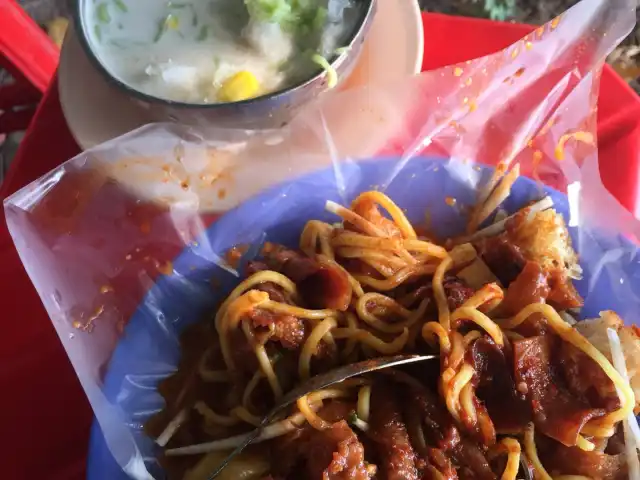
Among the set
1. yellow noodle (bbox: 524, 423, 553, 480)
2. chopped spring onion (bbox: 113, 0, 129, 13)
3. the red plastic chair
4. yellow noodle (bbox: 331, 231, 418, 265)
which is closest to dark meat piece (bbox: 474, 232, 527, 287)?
yellow noodle (bbox: 331, 231, 418, 265)

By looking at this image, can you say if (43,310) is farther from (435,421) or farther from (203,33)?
(435,421)

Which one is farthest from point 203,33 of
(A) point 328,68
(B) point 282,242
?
(B) point 282,242

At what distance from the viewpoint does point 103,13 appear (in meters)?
1.13

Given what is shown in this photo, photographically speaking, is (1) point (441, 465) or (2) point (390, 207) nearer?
(1) point (441, 465)

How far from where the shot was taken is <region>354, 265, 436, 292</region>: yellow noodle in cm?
98

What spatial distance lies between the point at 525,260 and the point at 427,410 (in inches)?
9.7

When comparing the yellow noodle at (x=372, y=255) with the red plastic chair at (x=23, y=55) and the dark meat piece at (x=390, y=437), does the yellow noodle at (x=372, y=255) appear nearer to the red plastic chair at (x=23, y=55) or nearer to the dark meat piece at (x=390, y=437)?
the dark meat piece at (x=390, y=437)

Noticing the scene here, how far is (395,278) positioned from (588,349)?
268 mm

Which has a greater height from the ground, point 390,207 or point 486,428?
point 390,207

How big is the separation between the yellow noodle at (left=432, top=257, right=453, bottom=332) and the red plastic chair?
2.76 feet

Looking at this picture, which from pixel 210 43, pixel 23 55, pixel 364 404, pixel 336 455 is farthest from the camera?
pixel 23 55

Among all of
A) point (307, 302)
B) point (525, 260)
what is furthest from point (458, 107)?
point (307, 302)

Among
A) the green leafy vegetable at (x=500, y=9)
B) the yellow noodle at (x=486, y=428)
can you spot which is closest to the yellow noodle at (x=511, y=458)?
the yellow noodle at (x=486, y=428)

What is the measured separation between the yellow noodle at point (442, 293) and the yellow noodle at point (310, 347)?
0.15m
